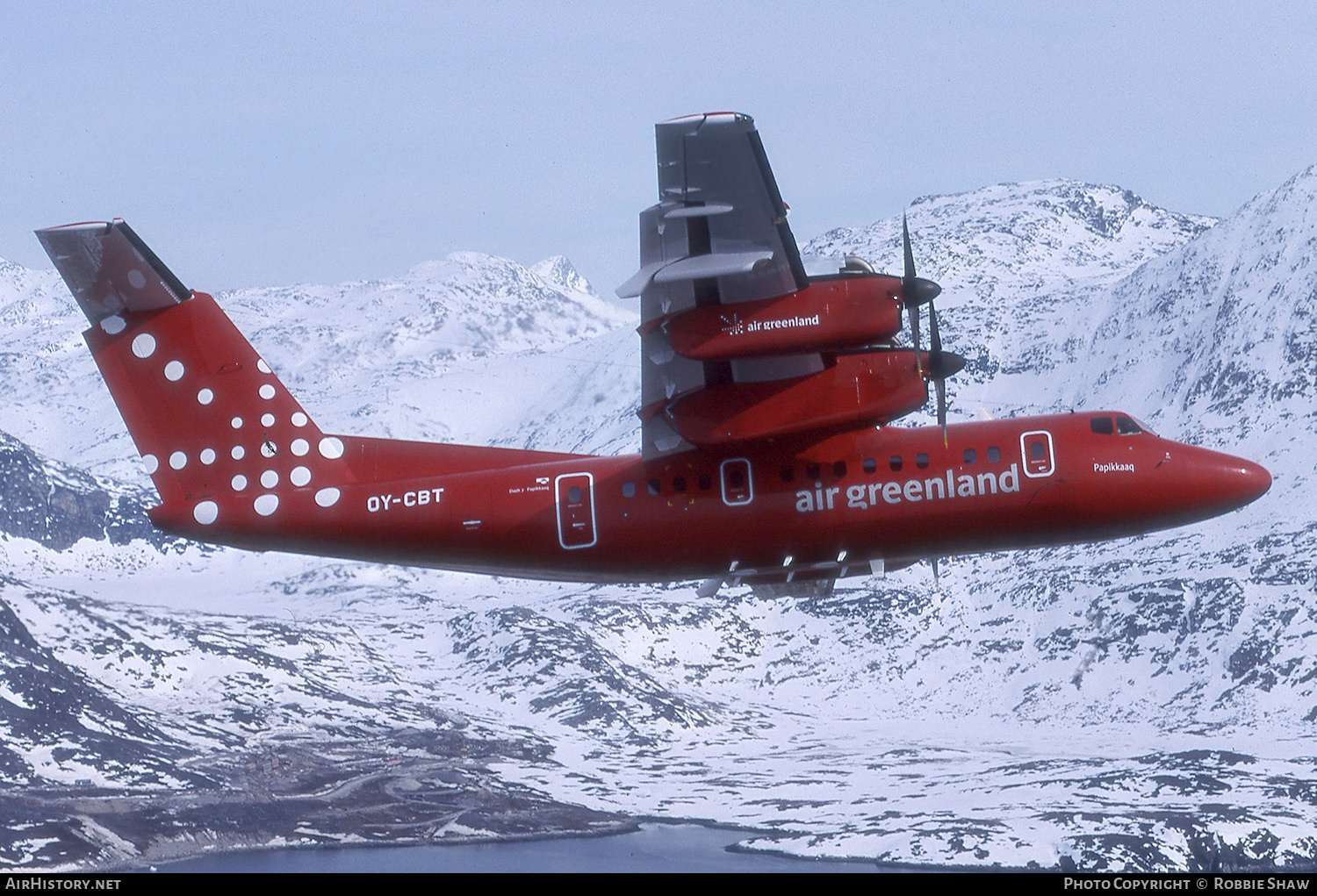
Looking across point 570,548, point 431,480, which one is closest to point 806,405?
point 570,548

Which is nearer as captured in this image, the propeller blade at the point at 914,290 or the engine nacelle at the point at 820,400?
the propeller blade at the point at 914,290

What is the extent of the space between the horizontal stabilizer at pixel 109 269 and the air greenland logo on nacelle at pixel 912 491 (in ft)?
61.5

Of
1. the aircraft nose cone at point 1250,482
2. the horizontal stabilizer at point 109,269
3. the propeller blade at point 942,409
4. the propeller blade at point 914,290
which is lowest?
the aircraft nose cone at point 1250,482

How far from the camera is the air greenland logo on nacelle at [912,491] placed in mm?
37438

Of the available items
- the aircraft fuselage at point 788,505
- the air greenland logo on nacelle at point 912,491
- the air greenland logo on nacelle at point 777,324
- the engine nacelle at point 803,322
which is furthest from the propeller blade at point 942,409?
the air greenland logo on nacelle at point 777,324

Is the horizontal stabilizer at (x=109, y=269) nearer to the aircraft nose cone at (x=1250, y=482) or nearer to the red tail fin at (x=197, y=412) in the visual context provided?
the red tail fin at (x=197, y=412)

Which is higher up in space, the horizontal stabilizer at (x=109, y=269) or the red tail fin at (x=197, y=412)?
the horizontal stabilizer at (x=109, y=269)

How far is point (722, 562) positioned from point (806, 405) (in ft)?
16.8

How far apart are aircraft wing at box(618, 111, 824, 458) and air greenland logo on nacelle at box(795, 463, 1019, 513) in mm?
3446

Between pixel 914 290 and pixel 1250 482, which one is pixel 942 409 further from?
pixel 1250 482

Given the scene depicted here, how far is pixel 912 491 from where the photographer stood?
37.6 m

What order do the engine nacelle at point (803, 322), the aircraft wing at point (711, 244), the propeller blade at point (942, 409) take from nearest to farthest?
the aircraft wing at point (711, 244), the engine nacelle at point (803, 322), the propeller blade at point (942, 409)

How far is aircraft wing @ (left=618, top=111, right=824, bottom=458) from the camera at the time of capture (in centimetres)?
3117

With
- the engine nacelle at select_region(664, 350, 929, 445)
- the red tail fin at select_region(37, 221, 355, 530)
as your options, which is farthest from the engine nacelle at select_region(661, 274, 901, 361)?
the red tail fin at select_region(37, 221, 355, 530)
